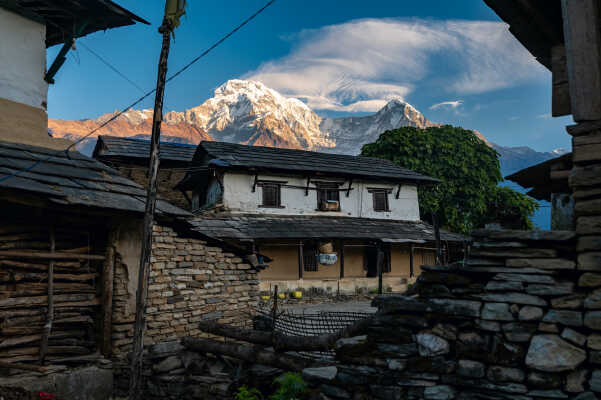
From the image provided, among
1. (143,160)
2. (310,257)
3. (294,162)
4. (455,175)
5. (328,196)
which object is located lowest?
(310,257)

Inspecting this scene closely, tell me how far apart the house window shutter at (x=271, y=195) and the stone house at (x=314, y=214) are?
0.16 ft

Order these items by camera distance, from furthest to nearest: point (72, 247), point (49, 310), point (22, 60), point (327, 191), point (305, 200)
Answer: point (327, 191) < point (305, 200) < point (22, 60) < point (72, 247) < point (49, 310)

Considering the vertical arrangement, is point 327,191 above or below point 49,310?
above

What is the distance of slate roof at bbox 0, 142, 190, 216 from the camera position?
6590 mm

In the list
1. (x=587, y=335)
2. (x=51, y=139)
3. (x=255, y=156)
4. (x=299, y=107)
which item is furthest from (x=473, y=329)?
(x=299, y=107)

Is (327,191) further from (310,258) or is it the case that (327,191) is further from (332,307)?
(332,307)

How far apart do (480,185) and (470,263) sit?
2703 cm

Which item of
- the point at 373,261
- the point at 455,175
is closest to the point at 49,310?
the point at 373,261

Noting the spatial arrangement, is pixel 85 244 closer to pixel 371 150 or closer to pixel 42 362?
pixel 42 362

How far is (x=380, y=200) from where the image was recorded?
2258cm

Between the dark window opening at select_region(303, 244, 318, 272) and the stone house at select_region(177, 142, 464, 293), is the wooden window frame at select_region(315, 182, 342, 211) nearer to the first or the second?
the stone house at select_region(177, 142, 464, 293)

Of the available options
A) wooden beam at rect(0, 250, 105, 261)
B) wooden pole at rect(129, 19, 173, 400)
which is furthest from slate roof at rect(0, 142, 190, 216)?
wooden beam at rect(0, 250, 105, 261)

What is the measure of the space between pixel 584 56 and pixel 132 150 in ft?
72.5

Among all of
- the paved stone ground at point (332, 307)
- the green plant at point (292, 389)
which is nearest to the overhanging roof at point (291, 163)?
the paved stone ground at point (332, 307)
